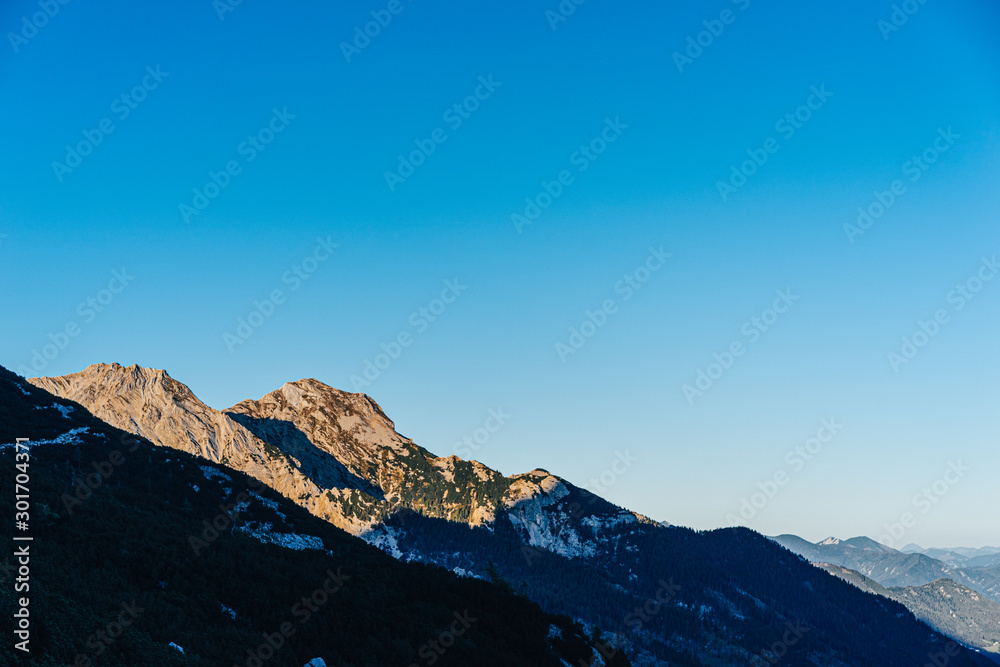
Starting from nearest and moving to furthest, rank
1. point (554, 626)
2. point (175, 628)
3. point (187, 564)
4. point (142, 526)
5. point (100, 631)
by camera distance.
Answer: point (100, 631), point (175, 628), point (187, 564), point (142, 526), point (554, 626)

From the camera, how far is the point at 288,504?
135250mm

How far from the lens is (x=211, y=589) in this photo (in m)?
79.4

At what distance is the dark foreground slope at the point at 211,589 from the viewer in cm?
6225

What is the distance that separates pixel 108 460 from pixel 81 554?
178 feet

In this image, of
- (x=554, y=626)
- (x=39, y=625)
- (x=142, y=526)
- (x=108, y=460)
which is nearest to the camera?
(x=39, y=625)

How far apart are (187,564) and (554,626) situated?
5183cm

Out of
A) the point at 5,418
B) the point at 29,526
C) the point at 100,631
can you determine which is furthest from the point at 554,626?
the point at 5,418

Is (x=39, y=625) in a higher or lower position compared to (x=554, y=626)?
lower

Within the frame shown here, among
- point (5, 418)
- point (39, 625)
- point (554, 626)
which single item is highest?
point (554, 626)

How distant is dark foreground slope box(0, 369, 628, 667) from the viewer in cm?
6225

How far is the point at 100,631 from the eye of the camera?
195 ft

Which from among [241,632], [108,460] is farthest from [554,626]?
[108,460]

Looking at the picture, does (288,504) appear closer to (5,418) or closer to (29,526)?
(5,418)

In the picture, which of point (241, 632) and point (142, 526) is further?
point (142, 526)
